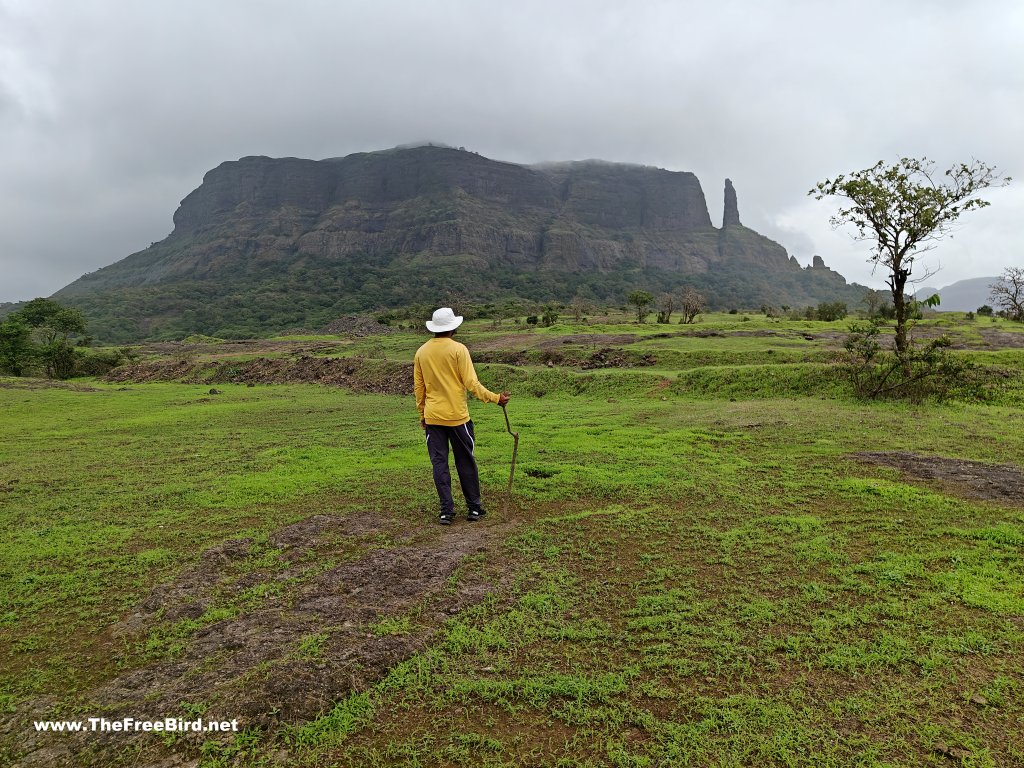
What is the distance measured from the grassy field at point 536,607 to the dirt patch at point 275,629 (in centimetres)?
2

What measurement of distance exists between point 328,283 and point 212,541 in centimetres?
13524

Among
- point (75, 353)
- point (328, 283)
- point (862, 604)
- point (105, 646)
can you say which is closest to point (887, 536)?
point (862, 604)

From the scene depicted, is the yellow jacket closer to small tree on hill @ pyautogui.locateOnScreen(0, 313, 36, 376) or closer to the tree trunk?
the tree trunk

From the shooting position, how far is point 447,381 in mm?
7055

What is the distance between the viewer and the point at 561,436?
1217 centimetres

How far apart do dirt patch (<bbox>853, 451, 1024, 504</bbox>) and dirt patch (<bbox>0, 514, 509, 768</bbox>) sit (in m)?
6.57

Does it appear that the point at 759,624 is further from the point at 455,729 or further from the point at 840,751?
the point at 455,729

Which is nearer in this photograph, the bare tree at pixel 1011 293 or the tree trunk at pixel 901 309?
the tree trunk at pixel 901 309

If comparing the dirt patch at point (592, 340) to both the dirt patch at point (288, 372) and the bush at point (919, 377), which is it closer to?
the dirt patch at point (288, 372)

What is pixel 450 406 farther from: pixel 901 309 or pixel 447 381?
pixel 901 309

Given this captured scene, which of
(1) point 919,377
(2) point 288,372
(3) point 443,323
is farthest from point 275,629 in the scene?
(2) point 288,372

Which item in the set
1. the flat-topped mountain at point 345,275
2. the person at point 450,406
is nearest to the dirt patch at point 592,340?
the person at point 450,406

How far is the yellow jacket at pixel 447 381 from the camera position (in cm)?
706

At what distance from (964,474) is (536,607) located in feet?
24.3
